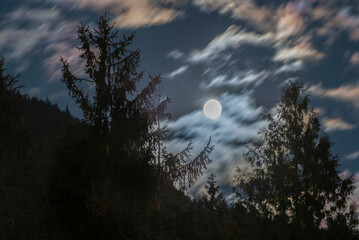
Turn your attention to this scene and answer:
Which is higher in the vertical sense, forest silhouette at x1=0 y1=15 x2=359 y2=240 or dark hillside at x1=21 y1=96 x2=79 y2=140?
dark hillside at x1=21 y1=96 x2=79 y2=140

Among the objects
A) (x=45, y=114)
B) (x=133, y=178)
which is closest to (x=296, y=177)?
(x=133, y=178)

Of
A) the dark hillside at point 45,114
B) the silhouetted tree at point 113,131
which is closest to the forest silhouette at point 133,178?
the silhouetted tree at point 113,131

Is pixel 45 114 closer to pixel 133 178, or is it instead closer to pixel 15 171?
pixel 15 171

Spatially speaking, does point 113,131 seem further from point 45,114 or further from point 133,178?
point 45,114

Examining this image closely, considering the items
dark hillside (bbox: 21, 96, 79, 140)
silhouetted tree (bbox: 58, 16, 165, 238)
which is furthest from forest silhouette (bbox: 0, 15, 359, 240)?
dark hillside (bbox: 21, 96, 79, 140)

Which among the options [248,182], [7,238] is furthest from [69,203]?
[248,182]

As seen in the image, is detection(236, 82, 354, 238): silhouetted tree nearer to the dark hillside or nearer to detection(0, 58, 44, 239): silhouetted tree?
detection(0, 58, 44, 239): silhouetted tree

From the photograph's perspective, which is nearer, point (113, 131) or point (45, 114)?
point (113, 131)

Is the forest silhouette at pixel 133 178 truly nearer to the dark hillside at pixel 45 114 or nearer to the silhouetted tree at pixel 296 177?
the silhouetted tree at pixel 296 177

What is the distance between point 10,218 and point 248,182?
14490mm

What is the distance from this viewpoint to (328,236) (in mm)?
20906

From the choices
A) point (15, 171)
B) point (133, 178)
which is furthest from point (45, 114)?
point (133, 178)

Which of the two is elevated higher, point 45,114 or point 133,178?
point 45,114

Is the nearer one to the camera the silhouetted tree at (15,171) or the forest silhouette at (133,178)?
the forest silhouette at (133,178)
